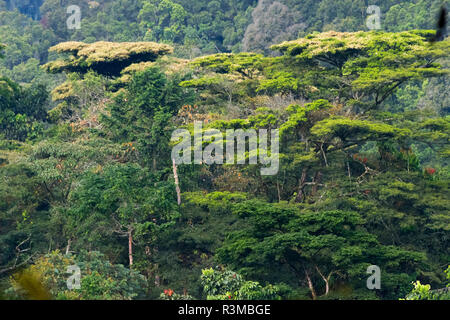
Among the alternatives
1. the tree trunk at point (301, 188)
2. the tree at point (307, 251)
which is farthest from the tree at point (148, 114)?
the tree at point (307, 251)

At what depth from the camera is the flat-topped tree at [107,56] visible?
30078 mm

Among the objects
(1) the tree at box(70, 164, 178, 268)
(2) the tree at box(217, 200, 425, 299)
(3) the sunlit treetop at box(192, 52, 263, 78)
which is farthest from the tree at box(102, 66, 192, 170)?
(2) the tree at box(217, 200, 425, 299)

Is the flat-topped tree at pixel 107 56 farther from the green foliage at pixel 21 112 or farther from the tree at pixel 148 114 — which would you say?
the tree at pixel 148 114

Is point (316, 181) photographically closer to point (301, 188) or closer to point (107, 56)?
point (301, 188)

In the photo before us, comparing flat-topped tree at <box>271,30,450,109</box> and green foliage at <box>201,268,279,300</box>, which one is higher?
flat-topped tree at <box>271,30,450,109</box>

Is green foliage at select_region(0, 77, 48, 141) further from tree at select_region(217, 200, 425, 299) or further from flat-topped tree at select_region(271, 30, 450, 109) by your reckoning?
tree at select_region(217, 200, 425, 299)

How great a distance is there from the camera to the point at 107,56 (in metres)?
30.1

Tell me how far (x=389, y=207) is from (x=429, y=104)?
21693 millimetres

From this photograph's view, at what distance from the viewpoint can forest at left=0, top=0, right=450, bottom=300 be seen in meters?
15.9

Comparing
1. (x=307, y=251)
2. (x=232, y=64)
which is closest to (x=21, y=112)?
(x=232, y=64)

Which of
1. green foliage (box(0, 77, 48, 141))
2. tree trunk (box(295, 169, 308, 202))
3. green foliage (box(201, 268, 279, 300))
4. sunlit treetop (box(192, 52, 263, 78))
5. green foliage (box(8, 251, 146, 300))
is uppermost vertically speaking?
sunlit treetop (box(192, 52, 263, 78))

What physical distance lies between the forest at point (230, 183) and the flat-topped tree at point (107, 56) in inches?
3.7

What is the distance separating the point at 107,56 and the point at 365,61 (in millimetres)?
11389

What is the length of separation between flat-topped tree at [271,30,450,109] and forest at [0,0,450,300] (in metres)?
0.07
